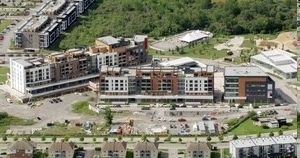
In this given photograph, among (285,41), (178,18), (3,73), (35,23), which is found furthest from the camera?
(178,18)

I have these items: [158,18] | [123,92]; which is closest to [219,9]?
[158,18]

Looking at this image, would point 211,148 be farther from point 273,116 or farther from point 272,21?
point 272,21

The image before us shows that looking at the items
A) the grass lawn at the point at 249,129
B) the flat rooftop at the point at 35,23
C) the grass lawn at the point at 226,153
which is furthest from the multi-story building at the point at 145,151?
the flat rooftop at the point at 35,23

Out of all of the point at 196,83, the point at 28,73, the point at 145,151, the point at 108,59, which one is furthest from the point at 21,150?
the point at 108,59

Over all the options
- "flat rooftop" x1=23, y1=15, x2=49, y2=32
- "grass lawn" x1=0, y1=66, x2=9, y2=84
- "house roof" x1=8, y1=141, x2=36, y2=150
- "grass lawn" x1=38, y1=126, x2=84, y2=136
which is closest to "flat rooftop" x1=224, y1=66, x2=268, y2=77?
"grass lawn" x1=38, y1=126, x2=84, y2=136

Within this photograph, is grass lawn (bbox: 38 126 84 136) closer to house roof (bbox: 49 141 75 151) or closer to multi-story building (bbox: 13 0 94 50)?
house roof (bbox: 49 141 75 151)

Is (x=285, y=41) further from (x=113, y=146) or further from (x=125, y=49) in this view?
(x=113, y=146)
